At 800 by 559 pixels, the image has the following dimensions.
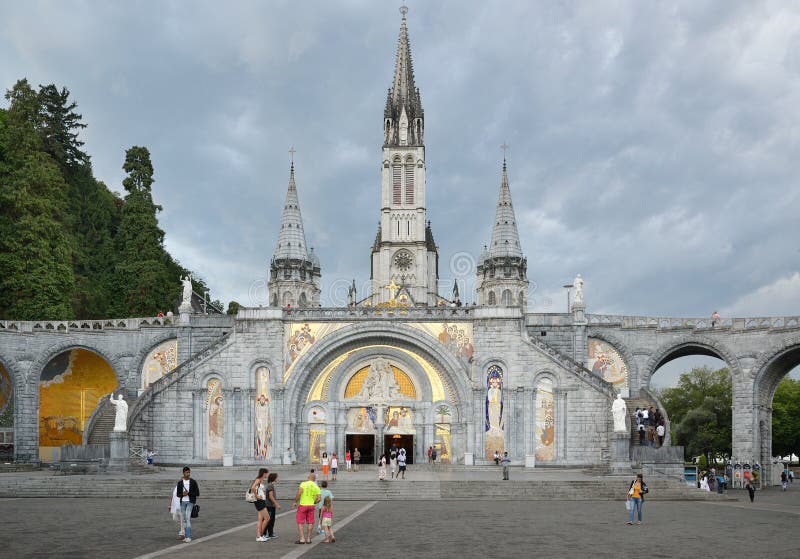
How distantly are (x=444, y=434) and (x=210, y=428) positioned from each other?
1182cm

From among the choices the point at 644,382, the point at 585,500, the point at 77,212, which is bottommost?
the point at 585,500

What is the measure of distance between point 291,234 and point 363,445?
156 ft

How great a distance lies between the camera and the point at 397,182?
90.7 metres

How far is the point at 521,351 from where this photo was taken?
43.3 m

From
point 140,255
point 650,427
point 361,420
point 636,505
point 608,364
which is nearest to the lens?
point 636,505

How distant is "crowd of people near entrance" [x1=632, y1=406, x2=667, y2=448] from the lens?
39.1m

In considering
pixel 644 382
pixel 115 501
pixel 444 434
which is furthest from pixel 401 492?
pixel 644 382

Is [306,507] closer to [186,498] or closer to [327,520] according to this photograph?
[327,520]

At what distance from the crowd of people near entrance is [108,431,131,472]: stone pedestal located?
75.4ft

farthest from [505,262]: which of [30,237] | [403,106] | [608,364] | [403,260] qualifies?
[30,237]

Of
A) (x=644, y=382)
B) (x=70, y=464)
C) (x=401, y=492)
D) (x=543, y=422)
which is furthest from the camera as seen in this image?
(x=644, y=382)

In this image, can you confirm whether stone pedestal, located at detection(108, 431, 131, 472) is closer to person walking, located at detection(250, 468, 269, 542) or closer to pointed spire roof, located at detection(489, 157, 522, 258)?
person walking, located at detection(250, 468, 269, 542)

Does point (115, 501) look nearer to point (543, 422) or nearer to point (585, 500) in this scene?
point (585, 500)

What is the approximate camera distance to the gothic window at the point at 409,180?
90.3 meters
